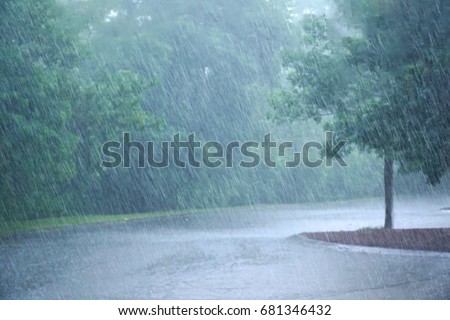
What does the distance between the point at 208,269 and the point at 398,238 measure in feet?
17.9

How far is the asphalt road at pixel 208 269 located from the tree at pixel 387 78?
235cm

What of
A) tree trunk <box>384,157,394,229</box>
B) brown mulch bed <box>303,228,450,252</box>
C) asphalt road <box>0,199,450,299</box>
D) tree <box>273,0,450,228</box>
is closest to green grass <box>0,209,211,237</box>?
asphalt road <box>0,199,450,299</box>

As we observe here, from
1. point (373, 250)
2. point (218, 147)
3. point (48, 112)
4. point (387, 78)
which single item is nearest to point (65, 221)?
point (48, 112)

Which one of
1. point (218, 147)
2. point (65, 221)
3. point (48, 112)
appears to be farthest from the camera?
point (218, 147)

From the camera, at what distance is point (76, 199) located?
2980 centimetres

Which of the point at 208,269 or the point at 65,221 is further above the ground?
the point at 208,269

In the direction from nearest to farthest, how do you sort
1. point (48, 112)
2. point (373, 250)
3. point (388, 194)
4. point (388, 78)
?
point (373, 250) < point (388, 78) < point (388, 194) < point (48, 112)

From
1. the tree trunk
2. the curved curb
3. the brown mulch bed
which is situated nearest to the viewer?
the curved curb

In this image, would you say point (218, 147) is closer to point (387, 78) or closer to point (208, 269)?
point (387, 78)

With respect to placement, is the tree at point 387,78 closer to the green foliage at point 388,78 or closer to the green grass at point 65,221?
the green foliage at point 388,78

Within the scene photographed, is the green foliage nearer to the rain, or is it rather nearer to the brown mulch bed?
the rain

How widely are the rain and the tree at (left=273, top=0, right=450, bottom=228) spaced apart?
0.04m

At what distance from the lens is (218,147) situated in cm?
3800

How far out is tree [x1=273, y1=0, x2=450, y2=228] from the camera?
13.1 meters
